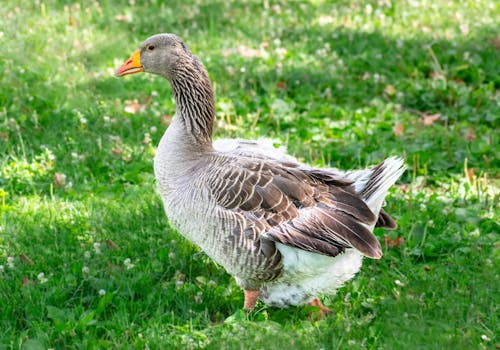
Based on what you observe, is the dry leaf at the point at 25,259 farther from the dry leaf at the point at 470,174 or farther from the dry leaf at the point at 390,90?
the dry leaf at the point at 390,90

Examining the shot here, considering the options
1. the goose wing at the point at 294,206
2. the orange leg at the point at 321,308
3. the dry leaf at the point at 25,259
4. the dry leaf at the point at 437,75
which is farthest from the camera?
the dry leaf at the point at 437,75

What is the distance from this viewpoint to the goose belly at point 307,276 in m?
4.59

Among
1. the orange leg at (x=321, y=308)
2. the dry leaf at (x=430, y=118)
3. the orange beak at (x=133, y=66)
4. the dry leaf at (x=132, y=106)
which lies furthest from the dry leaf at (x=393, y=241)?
the dry leaf at (x=132, y=106)

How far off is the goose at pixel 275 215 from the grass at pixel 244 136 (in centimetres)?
28

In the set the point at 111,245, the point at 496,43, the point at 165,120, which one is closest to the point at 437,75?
the point at 496,43

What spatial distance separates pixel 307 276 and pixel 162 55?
176 cm

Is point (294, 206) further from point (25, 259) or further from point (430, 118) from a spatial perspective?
point (430, 118)

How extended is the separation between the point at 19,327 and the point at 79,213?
1317mm

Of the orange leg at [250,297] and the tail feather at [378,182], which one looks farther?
the orange leg at [250,297]

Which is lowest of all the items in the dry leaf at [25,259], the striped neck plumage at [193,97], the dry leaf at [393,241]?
the dry leaf at [393,241]

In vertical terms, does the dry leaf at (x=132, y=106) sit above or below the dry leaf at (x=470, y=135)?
above

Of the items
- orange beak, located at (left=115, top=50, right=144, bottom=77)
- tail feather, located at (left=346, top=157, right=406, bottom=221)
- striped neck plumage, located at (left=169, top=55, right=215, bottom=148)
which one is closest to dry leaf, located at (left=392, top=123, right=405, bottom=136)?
tail feather, located at (left=346, top=157, right=406, bottom=221)

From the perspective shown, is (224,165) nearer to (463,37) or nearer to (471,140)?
(471,140)

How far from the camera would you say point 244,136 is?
23.5ft
